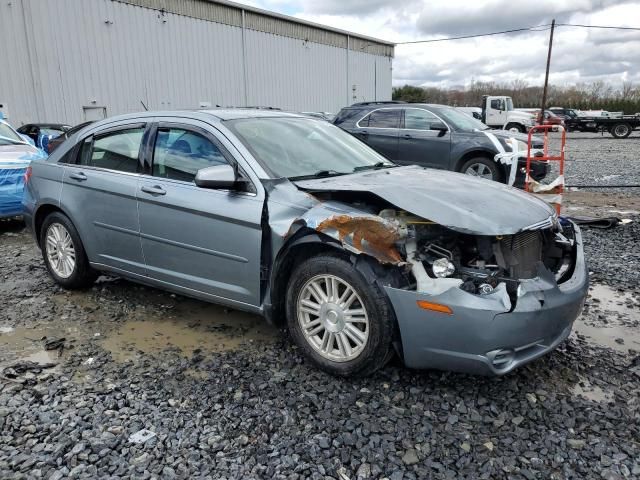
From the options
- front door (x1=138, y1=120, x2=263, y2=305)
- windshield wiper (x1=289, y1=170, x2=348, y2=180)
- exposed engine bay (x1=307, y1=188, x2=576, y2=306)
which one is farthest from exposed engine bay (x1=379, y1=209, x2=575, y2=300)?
front door (x1=138, y1=120, x2=263, y2=305)

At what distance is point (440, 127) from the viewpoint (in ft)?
32.1

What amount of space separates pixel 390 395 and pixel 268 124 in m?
2.23

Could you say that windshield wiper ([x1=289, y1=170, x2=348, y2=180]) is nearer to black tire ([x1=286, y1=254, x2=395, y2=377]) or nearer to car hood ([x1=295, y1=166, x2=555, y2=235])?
car hood ([x1=295, y1=166, x2=555, y2=235])

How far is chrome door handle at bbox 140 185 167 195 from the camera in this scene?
3928 millimetres

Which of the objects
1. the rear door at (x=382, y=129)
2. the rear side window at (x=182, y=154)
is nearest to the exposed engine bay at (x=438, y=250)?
the rear side window at (x=182, y=154)

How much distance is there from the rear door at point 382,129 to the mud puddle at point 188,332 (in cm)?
649

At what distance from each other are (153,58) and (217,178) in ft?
62.7

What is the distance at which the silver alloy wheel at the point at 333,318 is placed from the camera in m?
3.13

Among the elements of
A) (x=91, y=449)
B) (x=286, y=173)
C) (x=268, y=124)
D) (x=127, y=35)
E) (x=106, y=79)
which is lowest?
(x=91, y=449)

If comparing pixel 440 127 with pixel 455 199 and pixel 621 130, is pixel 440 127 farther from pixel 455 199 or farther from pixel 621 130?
pixel 621 130

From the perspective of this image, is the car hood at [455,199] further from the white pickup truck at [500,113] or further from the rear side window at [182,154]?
the white pickup truck at [500,113]

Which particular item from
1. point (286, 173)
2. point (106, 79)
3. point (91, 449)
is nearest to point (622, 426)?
point (286, 173)

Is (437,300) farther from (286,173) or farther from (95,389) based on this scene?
(95,389)

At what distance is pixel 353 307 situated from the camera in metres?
3.17
